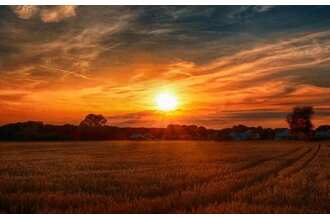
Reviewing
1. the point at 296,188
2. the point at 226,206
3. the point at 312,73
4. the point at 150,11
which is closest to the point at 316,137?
the point at 312,73

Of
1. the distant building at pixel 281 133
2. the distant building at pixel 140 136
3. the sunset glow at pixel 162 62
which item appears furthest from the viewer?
the distant building at pixel 281 133

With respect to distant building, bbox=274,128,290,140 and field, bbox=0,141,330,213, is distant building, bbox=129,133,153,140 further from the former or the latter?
distant building, bbox=274,128,290,140

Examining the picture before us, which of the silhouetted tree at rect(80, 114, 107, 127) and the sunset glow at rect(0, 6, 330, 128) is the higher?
the sunset glow at rect(0, 6, 330, 128)

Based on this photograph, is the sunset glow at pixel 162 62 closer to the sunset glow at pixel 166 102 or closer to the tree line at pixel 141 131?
the sunset glow at pixel 166 102

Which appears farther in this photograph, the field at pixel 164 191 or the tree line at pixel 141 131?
the tree line at pixel 141 131

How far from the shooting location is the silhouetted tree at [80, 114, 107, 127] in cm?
1433

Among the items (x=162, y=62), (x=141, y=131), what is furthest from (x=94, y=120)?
(x=141, y=131)

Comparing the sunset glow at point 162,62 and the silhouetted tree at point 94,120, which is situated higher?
the sunset glow at point 162,62

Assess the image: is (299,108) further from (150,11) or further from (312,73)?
(150,11)

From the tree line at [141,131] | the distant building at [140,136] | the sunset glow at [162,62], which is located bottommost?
the distant building at [140,136]

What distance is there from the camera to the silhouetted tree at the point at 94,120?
1433cm

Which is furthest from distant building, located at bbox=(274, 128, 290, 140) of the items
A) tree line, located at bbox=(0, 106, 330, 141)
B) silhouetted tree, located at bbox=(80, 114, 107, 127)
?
silhouetted tree, located at bbox=(80, 114, 107, 127)

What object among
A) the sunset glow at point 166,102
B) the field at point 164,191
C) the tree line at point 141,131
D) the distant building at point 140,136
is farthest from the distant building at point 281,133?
the sunset glow at point 166,102

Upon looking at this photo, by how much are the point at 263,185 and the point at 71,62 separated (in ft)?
19.3
